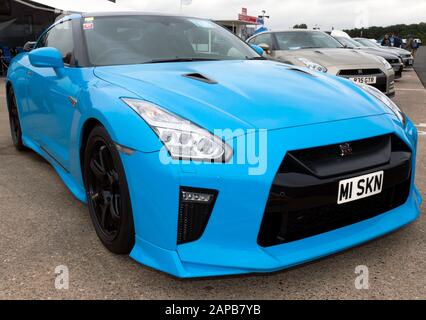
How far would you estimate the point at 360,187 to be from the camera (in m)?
1.91

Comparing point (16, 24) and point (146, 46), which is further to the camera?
point (16, 24)

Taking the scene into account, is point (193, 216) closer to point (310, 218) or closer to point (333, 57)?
point (310, 218)

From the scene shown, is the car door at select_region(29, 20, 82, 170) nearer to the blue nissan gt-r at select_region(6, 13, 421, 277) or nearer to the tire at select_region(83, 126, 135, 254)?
the blue nissan gt-r at select_region(6, 13, 421, 277)

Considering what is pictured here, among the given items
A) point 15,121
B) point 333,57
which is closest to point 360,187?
point 15,121

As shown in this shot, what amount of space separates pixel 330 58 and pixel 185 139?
5308 mm

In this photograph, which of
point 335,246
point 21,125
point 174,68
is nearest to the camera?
point 335,246

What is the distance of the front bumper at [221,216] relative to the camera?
1.74 metres

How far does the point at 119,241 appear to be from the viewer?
83.0 inches

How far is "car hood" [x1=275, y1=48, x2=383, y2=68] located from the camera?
21.3 feet

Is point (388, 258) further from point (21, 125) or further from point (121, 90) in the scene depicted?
point (21, 125)

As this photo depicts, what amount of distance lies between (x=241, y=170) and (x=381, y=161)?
0.69 m

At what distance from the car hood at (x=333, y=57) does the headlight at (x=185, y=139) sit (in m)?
4.97

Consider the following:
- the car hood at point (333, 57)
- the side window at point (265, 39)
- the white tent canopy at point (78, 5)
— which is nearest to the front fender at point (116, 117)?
the car hood at point (333, 57)

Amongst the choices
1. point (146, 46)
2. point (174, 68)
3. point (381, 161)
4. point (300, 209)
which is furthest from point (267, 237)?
point (146, 46)
